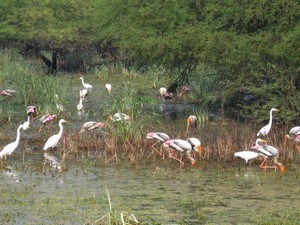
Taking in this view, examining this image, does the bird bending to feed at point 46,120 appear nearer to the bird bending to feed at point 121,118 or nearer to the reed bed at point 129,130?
the reed bed at point 129,130

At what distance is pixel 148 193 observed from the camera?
1183 centimetres

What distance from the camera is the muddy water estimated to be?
34.0ft

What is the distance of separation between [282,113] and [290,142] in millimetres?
2147

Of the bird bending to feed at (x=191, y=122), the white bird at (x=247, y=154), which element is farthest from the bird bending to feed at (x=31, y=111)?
the white bird at (x=247, y=154)

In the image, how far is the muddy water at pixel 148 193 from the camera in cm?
1035

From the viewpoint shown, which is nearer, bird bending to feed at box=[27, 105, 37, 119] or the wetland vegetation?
the wetland vegetation

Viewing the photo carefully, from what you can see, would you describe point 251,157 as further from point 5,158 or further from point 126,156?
point 5,158

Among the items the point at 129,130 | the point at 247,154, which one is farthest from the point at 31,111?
the point at 247,154

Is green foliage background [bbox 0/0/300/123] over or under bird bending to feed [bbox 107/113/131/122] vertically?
over

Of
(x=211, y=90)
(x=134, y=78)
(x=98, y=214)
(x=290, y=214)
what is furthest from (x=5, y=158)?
(x=134, y=78)

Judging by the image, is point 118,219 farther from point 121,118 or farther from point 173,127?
point 173,127

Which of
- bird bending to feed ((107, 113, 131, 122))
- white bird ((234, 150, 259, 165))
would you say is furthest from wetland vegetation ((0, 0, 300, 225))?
white bird ((234, 150, 259, 165))

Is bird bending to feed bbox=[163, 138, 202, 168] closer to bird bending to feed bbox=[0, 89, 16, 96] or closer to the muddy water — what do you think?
the muddy water

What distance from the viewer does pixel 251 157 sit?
1391cm
